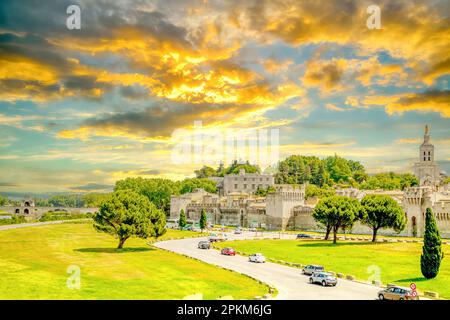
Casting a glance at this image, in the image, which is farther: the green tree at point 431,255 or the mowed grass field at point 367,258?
the mowed grass field at point 367,258

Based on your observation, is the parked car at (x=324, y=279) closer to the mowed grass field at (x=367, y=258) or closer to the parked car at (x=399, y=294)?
the mowed grass field at (x=367, y=258)

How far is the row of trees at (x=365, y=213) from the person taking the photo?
82.2 meters

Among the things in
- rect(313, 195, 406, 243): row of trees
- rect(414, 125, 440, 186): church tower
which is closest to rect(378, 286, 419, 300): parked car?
rect(313, 195, 406, 243): row of trees

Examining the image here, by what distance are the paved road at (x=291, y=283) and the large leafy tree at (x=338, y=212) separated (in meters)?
28.1

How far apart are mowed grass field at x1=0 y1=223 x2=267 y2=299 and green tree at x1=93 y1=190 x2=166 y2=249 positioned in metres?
2.72

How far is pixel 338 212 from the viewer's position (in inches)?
3334

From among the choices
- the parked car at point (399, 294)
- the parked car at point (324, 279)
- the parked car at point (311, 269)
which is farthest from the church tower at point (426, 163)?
the parked car at point (399, 294)

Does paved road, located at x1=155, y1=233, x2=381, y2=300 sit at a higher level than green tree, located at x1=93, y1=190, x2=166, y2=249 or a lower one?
lower

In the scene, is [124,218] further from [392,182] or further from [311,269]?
[392,182]

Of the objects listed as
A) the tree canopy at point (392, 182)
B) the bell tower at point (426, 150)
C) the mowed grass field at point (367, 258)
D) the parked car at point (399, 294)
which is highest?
the bell tower at point (426, 150)

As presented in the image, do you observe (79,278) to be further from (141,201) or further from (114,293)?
(141,201)

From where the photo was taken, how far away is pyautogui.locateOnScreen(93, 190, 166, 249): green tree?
68.9m

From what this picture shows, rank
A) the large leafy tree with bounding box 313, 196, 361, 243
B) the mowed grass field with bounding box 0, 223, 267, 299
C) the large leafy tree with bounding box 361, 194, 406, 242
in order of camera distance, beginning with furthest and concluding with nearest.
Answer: the large leafy tree with bounding box 313, 196, 361, 243
the large leafy tree with bounding box 361, 194, 406, 242
the mowed grass field with bounding box 0, 223, 267, 299

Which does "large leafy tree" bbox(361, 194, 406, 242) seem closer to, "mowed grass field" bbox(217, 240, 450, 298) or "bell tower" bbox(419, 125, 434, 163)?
"mowed grass field" bbox(217, 240, 450, 298)
